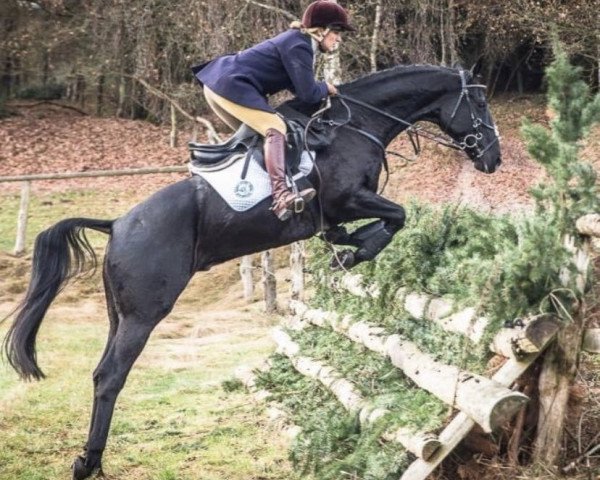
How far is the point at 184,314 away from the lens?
13648 mm

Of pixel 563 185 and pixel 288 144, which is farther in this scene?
pixel 288 144

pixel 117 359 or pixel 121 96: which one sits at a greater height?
pixel 117 359

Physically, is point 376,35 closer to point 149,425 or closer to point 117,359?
point 149,425

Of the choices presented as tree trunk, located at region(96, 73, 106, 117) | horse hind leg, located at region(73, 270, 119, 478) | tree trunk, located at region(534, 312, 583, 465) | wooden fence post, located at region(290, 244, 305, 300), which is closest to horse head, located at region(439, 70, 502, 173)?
tree trunk, located at region(534, 312, 583, 465)

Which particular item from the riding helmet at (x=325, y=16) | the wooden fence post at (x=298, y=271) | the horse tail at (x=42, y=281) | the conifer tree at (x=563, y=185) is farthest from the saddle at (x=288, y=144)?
the wooden fence post at (x=298, y=271)

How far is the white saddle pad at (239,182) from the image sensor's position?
5988mm

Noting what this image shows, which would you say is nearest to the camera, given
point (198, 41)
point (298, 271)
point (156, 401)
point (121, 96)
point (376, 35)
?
point (156, 401)

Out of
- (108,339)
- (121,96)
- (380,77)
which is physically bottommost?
(121,96)

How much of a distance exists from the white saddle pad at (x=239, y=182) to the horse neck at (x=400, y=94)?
2.60 feet

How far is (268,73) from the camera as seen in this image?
6117 millimetres

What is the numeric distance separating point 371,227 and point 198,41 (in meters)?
10.2

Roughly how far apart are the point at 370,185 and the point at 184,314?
7.77 m

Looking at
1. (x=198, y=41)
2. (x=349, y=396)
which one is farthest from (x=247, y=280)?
(x=349, y=396)

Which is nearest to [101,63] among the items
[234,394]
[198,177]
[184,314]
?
[184,314]
